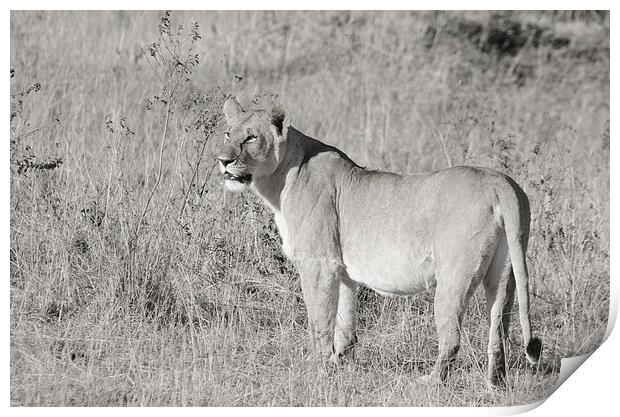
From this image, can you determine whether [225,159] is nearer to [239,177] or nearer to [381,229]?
[239,177]

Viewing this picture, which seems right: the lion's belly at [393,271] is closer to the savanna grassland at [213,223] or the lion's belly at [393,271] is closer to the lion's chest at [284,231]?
the lion's chest at [284,231]

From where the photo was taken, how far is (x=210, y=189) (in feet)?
23.3

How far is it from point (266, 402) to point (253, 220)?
6.09 ft

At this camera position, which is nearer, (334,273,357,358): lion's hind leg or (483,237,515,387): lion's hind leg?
(483,237,515,387): lion's hind leg

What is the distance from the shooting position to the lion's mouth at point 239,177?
5375 mm

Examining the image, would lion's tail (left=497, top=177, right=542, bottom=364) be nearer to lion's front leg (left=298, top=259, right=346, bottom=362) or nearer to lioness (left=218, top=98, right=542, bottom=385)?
lioness (left=218, top=98, right=542, bottom=385)

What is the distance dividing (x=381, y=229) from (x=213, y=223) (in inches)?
66.0

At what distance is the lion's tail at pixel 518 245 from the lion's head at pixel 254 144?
1.33 m

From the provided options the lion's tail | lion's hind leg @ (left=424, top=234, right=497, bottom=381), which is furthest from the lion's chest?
the lion's tail

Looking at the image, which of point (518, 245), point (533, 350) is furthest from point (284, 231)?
point (533, 350)

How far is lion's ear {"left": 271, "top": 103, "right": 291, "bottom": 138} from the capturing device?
17.8 ft

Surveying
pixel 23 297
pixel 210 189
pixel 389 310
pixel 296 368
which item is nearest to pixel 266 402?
pixel 296 368

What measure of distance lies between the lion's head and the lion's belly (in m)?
0.69

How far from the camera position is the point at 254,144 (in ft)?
17.8
